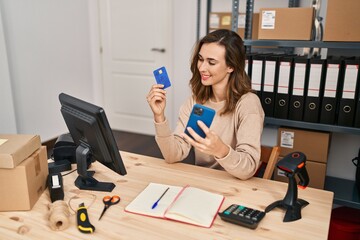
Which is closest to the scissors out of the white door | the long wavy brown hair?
the long wavy brown hair

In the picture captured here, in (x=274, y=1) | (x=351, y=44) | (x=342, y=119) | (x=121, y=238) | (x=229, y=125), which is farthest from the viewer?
(x=274, y=1)

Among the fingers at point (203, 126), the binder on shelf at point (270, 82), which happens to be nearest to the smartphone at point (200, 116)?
the fingers at point (203, 126)

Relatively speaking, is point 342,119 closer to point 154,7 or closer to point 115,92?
point 154,7

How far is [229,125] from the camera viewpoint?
5.07 feet

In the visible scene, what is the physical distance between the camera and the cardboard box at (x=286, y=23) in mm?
1819

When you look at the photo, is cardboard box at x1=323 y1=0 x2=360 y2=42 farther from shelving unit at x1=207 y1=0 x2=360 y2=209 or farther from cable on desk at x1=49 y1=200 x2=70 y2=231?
cable on desk at x1=49 y1=200 x2=70 y2=231

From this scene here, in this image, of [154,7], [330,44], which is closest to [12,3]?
[154,7]

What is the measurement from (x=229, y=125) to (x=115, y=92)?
8.72 ft

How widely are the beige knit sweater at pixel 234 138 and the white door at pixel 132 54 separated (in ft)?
6.80

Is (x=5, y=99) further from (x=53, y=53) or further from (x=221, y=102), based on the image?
(x=221, y=102)

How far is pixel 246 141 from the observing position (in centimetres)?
134

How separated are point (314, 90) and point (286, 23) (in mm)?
411

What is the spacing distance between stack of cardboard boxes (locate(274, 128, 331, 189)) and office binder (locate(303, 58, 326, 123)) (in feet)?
0.36

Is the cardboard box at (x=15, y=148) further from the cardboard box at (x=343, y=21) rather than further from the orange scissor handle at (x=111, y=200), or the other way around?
the cardboard box at (x=343, y=21)
